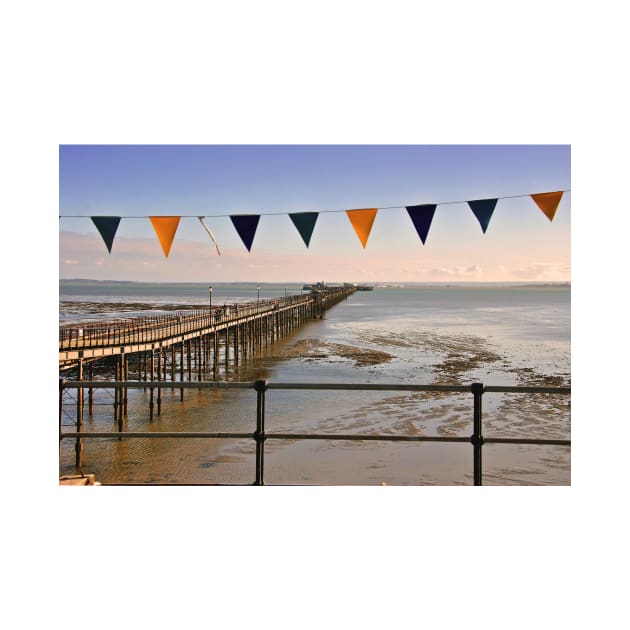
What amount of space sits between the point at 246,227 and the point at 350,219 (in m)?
1.40

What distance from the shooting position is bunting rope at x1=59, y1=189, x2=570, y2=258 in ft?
22.9

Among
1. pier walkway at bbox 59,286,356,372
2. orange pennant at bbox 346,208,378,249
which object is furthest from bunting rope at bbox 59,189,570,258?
pier walkway at bbox 59,286,356,372

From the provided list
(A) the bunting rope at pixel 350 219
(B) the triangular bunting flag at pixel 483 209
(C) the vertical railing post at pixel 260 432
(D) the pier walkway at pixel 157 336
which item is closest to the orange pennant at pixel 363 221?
(A) the bunting rope at pixel 350 219

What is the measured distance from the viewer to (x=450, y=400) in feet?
58.7

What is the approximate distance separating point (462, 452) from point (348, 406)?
5.41 meters

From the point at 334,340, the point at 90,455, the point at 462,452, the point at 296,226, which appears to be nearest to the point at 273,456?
the point at 462,452

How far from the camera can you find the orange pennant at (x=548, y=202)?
6.82m

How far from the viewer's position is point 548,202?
6906 millimetres

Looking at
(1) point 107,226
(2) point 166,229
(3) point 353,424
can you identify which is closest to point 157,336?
(3) point 353,424

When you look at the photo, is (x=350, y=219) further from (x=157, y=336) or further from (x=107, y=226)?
(x=157, y=336)

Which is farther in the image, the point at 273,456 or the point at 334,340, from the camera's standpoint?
the point at 334,340

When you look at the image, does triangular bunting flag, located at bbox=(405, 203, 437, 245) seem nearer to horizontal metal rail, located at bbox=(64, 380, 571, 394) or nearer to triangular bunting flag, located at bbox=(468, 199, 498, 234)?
triangular bunting flag, located at bbox=(468, 199, 498, 234)

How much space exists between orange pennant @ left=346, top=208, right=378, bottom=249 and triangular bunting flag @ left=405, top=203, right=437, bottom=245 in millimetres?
497
